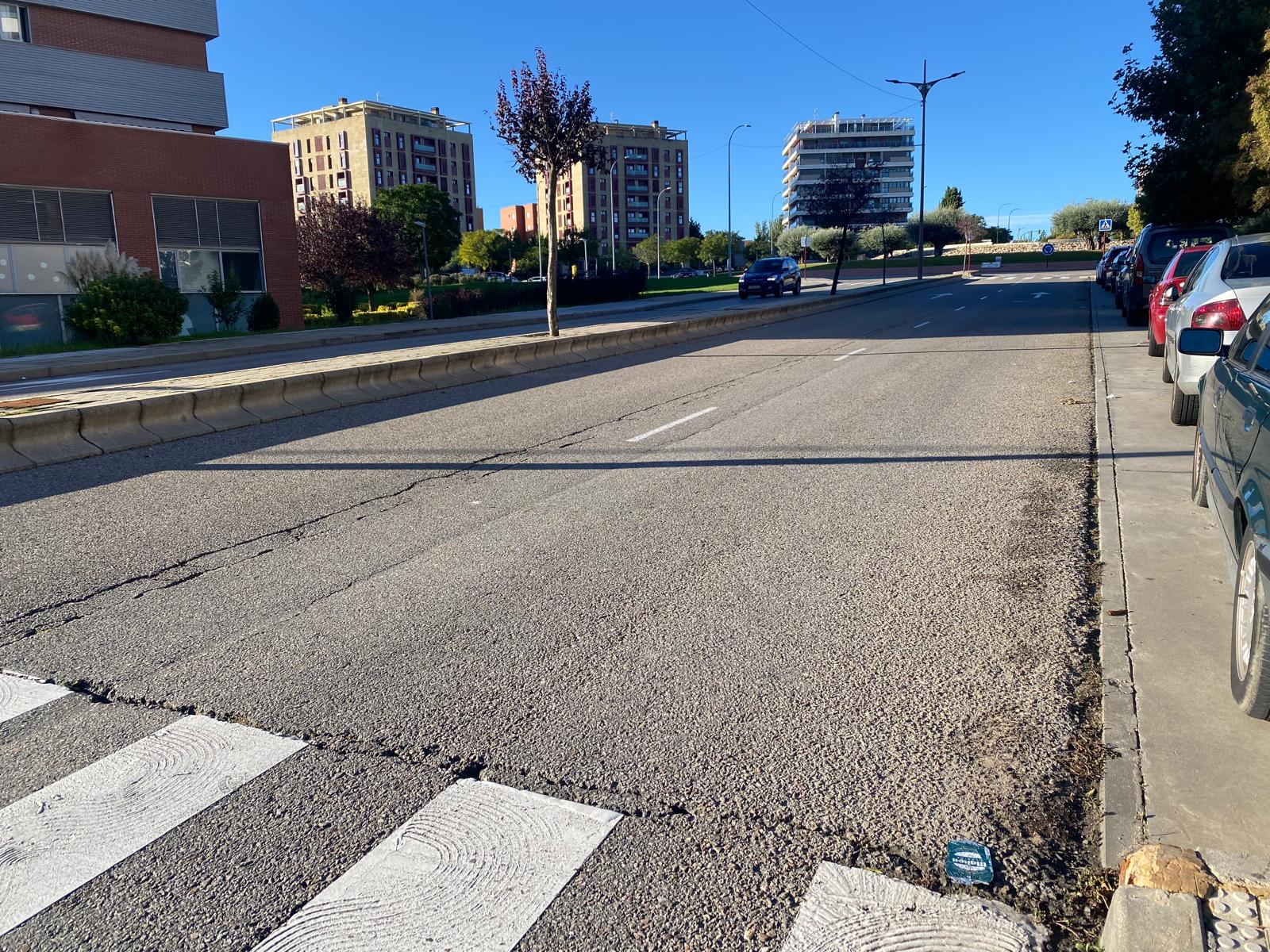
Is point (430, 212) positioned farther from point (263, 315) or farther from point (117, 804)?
A: point (117, 804)

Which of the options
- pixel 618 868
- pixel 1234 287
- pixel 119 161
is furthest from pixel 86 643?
pixel 119 161

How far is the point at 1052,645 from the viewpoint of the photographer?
14.8 ft

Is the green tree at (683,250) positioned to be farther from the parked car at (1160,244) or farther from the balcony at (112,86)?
the parked car at (1160,244)

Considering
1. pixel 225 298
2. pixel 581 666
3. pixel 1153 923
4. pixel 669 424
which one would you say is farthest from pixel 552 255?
pixel 1153 923

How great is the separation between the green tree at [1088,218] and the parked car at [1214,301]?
326 feet

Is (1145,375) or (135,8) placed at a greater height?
(135,8)

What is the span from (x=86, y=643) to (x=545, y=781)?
2708mm

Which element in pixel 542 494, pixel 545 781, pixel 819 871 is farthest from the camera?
pixel 542 494

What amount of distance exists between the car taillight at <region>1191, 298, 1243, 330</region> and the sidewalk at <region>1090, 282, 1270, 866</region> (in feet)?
5.52

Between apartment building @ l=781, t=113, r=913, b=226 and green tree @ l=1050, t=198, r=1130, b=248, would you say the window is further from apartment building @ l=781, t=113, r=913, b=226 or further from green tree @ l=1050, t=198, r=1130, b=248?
apartment building @ l=781, t=113, r=913, b=226

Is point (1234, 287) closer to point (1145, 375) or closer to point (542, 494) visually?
point (1145, 375)

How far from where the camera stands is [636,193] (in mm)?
163125

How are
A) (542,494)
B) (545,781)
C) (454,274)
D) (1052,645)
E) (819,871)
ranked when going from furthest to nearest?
(454,274), (542,494), (1052,645), (545,781), (819,871)

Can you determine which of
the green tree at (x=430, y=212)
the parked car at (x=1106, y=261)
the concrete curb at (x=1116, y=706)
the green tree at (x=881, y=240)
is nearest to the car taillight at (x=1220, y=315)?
the concrete curb at (x=1116, y=706)
